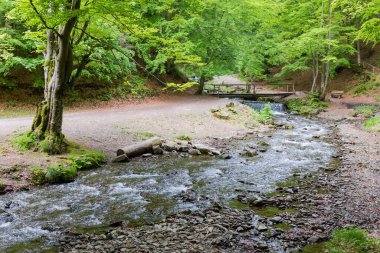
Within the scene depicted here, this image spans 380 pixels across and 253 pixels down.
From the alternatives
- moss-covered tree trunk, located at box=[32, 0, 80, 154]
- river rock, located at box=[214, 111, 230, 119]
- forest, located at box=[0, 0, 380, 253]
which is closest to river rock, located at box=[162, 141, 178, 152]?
forest, located at box=[0, 0, 380, 253]

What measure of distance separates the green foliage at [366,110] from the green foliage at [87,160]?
742 inches

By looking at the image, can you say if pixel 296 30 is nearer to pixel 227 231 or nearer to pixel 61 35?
pixel 61 35

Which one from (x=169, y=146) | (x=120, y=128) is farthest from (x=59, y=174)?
(x=120, y=128)

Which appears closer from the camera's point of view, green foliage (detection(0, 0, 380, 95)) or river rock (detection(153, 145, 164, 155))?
river rock (detection(153, 145, 164, 155))

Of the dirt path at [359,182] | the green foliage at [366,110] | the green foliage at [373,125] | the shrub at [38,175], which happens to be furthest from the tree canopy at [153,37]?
the green foliage at [373,125]

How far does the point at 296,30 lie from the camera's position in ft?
104

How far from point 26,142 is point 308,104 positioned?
23.5m

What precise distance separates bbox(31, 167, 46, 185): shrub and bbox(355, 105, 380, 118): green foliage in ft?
68.5

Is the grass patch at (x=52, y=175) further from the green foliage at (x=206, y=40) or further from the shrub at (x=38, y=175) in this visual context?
the green foliage at (x=206, y=40)

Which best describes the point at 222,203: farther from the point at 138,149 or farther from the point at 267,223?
the point at 138,149

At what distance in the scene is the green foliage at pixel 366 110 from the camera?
74.0ft

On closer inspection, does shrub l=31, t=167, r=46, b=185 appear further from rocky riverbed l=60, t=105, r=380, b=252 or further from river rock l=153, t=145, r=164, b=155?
river rock l=153, t=145, r=164, b=155

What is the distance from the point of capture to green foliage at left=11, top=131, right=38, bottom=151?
10.6m

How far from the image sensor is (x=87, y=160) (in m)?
10.5
